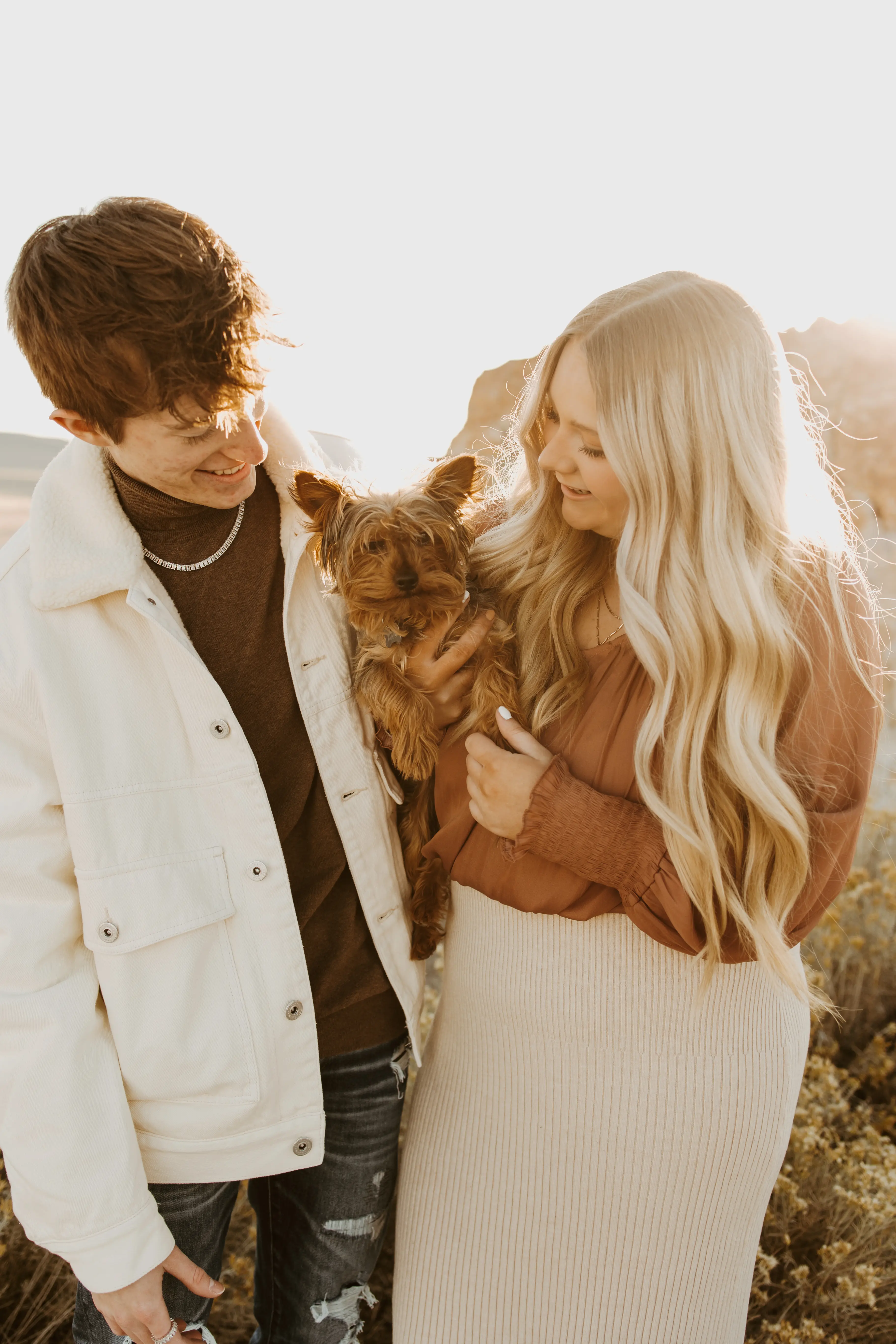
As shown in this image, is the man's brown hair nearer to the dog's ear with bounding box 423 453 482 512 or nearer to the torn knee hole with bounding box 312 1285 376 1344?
the dog's ear with bounding box 423 453 482 512

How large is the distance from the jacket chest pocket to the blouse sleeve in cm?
76

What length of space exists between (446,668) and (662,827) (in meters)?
0.91

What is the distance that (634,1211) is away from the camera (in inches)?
80.6

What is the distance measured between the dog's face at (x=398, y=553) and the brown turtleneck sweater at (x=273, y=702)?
25cm

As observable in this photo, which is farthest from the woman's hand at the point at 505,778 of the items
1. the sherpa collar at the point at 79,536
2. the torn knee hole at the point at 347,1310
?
the torn knee hole at the point at 347,1310

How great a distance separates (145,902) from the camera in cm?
177

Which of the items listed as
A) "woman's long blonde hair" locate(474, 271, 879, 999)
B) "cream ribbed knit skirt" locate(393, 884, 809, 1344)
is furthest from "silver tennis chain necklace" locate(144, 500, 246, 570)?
"cream ribbed knit skirt" locate(393, 884, 809, 1344)

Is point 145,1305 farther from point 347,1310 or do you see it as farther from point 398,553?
point 398,553

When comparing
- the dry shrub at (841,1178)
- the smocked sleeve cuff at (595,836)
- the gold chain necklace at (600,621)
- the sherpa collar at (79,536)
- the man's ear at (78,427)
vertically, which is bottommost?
the dry shrub at (841,1178)

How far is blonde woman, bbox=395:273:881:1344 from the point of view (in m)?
1.91

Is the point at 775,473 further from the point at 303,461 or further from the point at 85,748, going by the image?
the point at 85,748

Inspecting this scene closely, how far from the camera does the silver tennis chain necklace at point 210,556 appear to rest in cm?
198

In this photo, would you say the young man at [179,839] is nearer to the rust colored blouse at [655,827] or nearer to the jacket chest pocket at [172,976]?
the jacket chest pocket at [172,976]

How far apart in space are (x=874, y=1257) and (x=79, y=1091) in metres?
2.99
